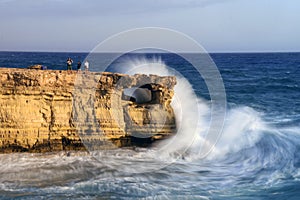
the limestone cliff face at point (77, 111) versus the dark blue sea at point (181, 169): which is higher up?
the limestone cliff face at point (77, 111)

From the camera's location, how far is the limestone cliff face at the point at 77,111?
17.2 m

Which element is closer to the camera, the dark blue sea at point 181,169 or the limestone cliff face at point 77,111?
the dark blue sea at point 181,169

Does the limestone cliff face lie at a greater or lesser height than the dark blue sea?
greater

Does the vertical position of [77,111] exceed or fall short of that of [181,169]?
it exceeds it

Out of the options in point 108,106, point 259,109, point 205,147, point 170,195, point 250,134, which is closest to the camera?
point 170,195

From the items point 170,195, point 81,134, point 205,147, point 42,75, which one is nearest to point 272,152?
point 205,147

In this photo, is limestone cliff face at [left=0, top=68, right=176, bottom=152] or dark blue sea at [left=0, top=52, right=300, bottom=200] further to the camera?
limestone cliff face at [left=0, top=68, right=176, bottom=152]

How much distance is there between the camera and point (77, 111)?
18047mm

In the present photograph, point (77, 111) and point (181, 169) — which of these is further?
point (77, 111)

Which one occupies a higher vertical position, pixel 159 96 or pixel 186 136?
pixel 159 96

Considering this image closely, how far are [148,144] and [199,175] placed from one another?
13.1 ft

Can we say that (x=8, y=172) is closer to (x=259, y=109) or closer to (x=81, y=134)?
(x=81, y=134)

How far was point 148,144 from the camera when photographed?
64.9ft

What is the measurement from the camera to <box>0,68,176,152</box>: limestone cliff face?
17.2 meters
